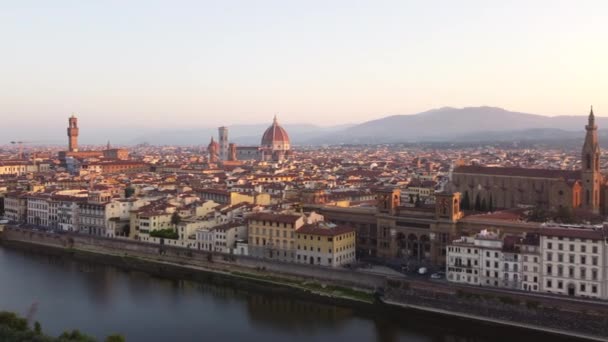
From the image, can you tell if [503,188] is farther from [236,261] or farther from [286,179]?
[286,179]

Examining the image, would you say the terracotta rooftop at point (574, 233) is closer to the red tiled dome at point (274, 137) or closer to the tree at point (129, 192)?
the tree at point (129, 192)

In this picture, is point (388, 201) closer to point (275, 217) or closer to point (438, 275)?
point (275, 217)

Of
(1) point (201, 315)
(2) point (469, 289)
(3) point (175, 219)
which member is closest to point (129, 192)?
(3) point (175, 219)

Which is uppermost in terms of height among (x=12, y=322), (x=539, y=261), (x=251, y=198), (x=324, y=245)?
(x=251, y=198)

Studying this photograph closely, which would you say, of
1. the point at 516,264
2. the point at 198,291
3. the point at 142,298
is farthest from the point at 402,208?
the point at 142,298

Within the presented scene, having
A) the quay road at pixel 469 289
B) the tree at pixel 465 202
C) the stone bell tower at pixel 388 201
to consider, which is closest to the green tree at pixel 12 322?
the quay road at pixel 469 289
